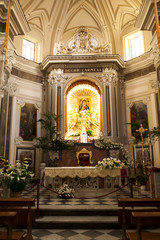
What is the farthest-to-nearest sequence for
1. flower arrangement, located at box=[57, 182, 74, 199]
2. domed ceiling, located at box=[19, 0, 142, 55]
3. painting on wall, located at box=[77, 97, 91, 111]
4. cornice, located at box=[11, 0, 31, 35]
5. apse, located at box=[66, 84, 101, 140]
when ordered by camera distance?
domed ceiling, located at box=[19, 0, 142, 55]
painting on wall, located at box=[77, 97, 91, 111]
apse, located at box=[66, 84, 101, 140]
cornice, located at box=[11, 0, 31, 35]
flower arrangement, located at box=[57, 182, 74, 199]

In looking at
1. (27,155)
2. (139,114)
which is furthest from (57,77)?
(139,114)

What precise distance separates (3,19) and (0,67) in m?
2.50

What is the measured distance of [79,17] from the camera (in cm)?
1600

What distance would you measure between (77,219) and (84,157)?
16.8ft

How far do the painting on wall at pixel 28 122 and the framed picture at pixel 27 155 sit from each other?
0.66 metres

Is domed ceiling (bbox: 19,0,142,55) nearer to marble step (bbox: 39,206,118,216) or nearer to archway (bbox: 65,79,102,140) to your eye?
archway (bbox: 65,79,102,140)

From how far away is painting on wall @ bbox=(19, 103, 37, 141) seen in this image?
13.0 m

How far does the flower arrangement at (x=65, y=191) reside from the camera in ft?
Result: 24.6

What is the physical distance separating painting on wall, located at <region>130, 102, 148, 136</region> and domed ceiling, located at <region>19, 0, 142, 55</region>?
14.5ft

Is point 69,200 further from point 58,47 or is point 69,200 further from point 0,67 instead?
point 58,47

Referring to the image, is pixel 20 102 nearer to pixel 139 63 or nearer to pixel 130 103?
pixel 130 103

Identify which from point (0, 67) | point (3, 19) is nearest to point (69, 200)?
point (0, 67)

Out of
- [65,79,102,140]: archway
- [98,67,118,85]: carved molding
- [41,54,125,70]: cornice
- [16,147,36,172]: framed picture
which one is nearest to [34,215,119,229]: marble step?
[16,147,36,172]: framed picture

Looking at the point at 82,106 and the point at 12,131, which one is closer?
the point at 12,131
